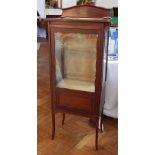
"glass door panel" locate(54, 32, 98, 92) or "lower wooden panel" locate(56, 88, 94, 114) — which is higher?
"glass door panel" locate(54, 32, 98, 92)

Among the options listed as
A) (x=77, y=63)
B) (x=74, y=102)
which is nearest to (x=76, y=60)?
(x=77, y=63)

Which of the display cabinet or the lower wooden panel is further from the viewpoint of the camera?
the lower wooden panel

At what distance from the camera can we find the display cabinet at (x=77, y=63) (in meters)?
1.65

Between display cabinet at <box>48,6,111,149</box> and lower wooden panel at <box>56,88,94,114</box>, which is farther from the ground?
display cabinet at <box>48,6,111,149</box>

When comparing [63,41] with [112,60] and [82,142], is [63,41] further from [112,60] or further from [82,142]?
[82,142]

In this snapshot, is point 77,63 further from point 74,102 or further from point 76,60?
point 74,102

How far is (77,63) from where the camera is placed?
72.4 inches

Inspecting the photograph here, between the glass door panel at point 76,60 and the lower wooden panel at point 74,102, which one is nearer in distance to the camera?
the glass door panel at point 76,60

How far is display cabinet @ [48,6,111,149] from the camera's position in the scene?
1651 millimetres
